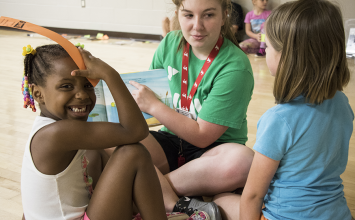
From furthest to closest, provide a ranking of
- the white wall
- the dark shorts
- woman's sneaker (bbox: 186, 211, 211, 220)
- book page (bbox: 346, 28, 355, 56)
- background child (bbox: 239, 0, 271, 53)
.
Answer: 1. the white wall
2. background child (bbox: 239, 0, 271, 53)
3. book page (bbox: 346, 28, 355, 56)
4. the dark shorts
5. woman's sneaker (bbox: 186, 211, 211, 220)

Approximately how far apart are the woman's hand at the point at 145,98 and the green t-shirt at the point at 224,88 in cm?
11

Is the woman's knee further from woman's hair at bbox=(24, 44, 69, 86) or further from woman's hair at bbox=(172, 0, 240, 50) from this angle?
woman's hair at bbox=(24, 44, 69, 86)

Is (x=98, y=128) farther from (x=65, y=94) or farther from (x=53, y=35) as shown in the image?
(x=53, y=35)

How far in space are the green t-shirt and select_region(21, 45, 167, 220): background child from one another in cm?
35

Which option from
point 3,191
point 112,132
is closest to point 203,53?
point 112,132

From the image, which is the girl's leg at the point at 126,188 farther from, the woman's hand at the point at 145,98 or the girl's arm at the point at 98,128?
the woman's hand at the point at 145,98

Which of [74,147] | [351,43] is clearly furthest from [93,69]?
[351,43]

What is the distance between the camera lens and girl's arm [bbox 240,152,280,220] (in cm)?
84

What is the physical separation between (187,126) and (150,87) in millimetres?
254

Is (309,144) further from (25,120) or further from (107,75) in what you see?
(25,120)

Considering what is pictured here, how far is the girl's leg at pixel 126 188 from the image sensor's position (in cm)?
83

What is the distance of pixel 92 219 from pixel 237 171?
51 centimetres

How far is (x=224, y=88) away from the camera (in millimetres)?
1130

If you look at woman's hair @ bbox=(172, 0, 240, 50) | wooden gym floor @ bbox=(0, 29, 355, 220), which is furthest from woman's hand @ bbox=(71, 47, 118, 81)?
woman's hair @ bbox=(172, 0, 240, 50)
